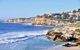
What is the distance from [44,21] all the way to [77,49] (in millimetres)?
114757

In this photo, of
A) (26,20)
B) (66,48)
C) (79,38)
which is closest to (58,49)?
(66,48)

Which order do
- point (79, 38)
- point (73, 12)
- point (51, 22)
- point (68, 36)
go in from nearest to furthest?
point (79, 38) < point (68, 36) < point (51, 22) < point (73, 12)

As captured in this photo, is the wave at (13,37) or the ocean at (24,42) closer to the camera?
the ocean at (24,42)

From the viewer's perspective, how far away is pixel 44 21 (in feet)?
→ 476

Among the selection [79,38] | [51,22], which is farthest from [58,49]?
A: [51,22]

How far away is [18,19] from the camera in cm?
19975

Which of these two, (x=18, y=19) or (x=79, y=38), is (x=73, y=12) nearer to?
(x=18, y=19)

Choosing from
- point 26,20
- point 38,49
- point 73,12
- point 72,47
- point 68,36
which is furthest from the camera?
point 26,20

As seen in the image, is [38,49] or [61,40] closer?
[38,49]

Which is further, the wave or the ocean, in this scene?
the wave

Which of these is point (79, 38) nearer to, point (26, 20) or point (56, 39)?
point (56, 39)

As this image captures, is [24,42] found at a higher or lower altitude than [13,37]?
higher

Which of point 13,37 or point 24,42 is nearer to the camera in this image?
point 24,42

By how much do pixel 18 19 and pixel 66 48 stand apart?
16939 centimetres
